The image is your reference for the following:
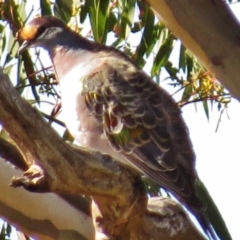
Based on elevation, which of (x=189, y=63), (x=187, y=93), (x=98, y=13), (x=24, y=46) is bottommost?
(x=187, y=93)

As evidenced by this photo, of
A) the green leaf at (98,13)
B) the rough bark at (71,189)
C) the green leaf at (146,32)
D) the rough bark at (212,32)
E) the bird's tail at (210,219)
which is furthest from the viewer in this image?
the green leaf at (146,32)

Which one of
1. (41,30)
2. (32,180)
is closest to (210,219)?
(32,180)

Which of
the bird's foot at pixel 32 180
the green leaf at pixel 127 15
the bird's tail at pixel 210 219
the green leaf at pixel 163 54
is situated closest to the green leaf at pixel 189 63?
the green leaf at pixel 163 54

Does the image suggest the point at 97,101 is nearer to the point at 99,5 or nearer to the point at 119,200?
the point at 99,5

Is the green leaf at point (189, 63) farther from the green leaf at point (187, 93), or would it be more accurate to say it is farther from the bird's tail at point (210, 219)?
the bird's tail at point (210, 219)

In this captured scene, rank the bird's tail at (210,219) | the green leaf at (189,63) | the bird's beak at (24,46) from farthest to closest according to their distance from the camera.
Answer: the green leaf at (189,63), the bird's beak at (24,46), the bird's tail at (210,219)

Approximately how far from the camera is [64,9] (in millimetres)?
2867

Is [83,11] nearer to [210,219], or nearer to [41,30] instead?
[41,30]

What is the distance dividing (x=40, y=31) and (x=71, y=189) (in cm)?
135

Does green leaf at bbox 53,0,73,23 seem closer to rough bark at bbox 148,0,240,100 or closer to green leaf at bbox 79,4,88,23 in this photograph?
green leaf at bbox 79,4,88,23

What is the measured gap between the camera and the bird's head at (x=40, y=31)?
312cm

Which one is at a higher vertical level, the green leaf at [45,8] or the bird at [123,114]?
the green leaf at [45,8]

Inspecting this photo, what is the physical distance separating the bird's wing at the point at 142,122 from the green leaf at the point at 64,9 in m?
0.24

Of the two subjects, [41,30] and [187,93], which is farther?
[41,30]
